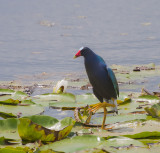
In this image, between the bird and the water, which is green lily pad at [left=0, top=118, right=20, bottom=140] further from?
the water

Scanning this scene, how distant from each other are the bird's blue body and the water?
2.33 meters

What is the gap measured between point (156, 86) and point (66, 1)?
9.34 metres

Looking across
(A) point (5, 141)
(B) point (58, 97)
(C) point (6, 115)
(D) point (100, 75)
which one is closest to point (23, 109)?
(C) point (6, 115)

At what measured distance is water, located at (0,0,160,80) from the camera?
7.37m

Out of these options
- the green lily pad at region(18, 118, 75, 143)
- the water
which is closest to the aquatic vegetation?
the green lily pad at region(18, 118, 75, 143)

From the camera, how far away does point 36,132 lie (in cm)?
322

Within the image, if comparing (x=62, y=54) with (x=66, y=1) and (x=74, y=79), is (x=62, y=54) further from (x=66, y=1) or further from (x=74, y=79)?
(x=66, y=1)

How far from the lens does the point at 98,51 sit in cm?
802

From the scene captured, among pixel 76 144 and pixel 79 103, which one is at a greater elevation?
pixel 79 103

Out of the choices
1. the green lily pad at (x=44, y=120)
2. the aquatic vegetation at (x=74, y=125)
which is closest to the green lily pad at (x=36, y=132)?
the aquatic vegetation at (x=74, y=125)

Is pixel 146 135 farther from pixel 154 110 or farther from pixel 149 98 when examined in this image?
pixel 149 98

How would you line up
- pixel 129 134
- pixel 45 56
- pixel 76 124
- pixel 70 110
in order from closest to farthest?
pixel 129 134
pixel 76 124
pixel 70 110
pixel 45 56

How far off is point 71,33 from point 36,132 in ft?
22.2

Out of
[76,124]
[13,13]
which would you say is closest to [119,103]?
[76,124]
